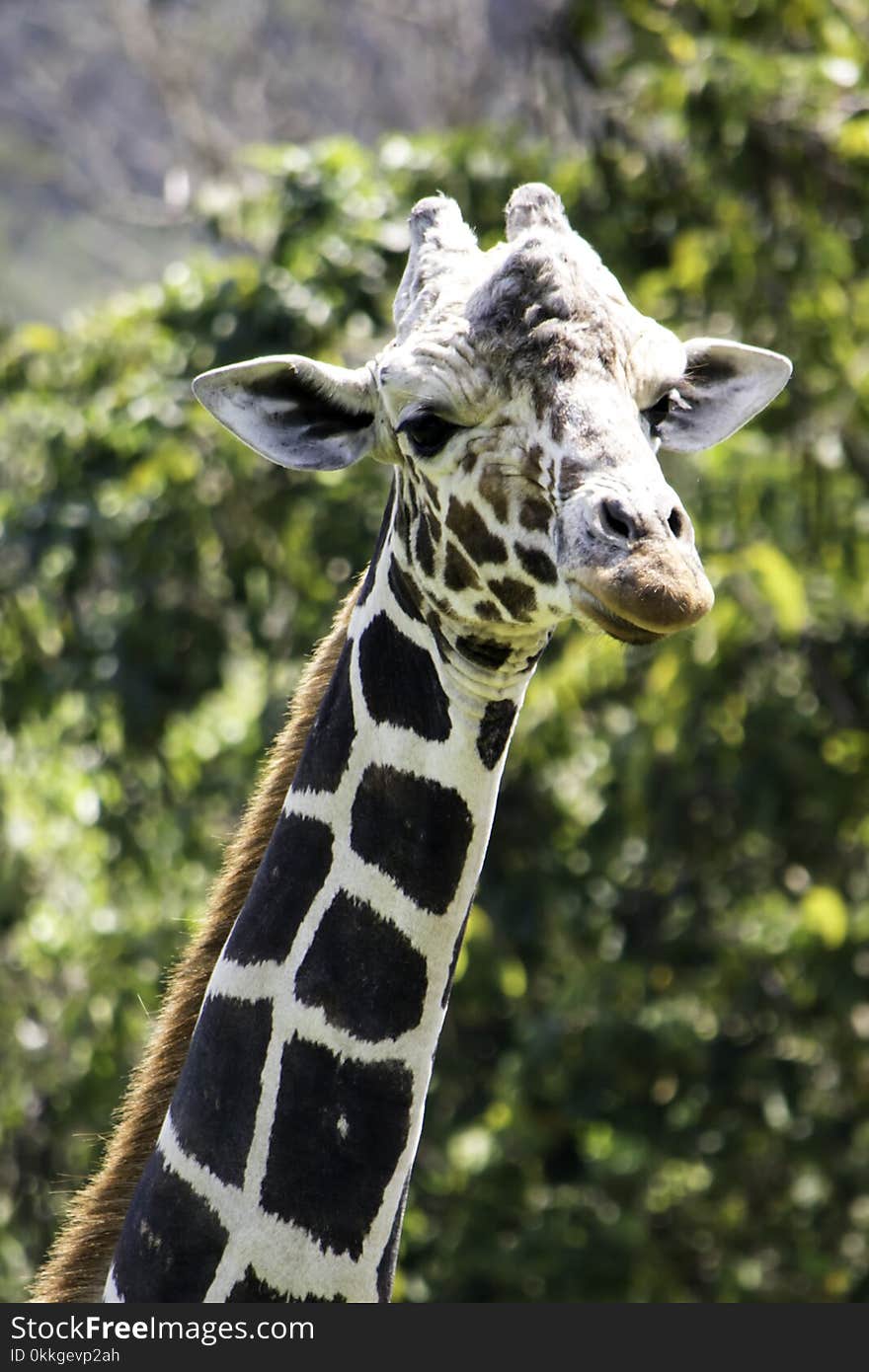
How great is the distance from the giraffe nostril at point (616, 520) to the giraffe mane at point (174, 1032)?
31.9 inches

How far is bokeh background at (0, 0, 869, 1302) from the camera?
7375 millimetres

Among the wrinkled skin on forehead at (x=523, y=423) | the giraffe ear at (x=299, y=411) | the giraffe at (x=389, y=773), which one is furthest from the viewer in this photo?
the giraffe ear at (x=299, y=411)

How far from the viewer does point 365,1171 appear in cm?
335

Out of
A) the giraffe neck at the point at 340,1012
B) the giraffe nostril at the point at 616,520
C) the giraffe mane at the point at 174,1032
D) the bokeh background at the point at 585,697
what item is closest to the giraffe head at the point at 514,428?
the giraffe nostril at the point at 616,520

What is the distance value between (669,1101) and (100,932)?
8.15ft

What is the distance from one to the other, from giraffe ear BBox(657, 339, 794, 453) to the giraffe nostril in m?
0.79

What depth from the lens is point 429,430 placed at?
134 inches

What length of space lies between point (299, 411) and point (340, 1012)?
3.57 feet

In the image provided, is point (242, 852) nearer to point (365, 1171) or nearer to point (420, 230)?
point (365, 1171)

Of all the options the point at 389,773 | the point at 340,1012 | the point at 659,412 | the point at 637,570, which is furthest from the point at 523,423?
the point at 340,1012

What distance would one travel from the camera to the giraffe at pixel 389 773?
3326mm

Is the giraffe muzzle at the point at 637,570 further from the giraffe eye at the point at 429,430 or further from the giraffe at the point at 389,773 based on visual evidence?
the giraffe eye at the point at 429,430

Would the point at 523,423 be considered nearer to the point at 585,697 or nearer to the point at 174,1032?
the point at 174,1032

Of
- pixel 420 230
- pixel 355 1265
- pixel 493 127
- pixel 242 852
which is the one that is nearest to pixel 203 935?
pixel 242 852
